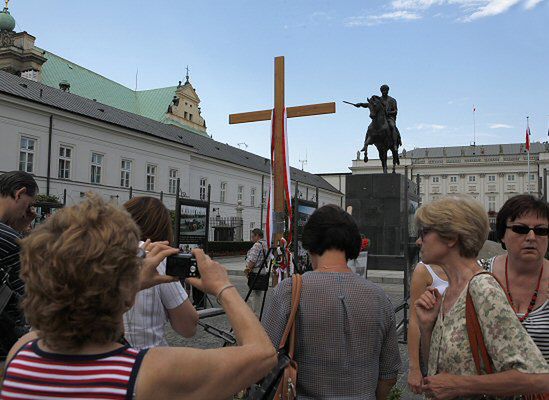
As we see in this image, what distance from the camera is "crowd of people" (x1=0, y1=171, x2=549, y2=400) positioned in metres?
1.16

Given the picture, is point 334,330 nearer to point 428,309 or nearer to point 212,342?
point 428,309

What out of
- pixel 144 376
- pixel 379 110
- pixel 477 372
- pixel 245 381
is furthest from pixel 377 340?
pixel 379 110

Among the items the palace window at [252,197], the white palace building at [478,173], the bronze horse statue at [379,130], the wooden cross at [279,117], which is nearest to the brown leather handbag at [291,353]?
the wooden cross at [279,117]

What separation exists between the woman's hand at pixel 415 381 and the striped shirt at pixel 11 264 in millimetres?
2003

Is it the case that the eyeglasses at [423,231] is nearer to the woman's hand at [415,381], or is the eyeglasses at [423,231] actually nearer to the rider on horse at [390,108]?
the woman's hand at [415,381]

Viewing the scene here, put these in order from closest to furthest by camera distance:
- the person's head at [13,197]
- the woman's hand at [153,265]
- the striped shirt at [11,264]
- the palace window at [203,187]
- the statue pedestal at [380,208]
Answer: the woman's hand at [153,265], the striped shirt at [11,264], the person's head at [13,197], the statue pedestal at [380,208], the palace window at [203,187]

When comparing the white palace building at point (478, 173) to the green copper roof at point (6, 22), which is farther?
the white palace building at point (478, 173)

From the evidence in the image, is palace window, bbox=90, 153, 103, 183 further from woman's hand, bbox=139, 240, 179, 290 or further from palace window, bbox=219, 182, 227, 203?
woman's hand, bbox=139, 240, 179, 290

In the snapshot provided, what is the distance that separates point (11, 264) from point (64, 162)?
32947mm

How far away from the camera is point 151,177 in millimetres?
40312

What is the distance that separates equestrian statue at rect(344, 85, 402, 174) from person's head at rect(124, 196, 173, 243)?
14530 mm

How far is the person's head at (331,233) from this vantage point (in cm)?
221

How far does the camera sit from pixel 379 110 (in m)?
16.3

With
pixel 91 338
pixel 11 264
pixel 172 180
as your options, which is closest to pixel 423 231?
pixel 91 338
